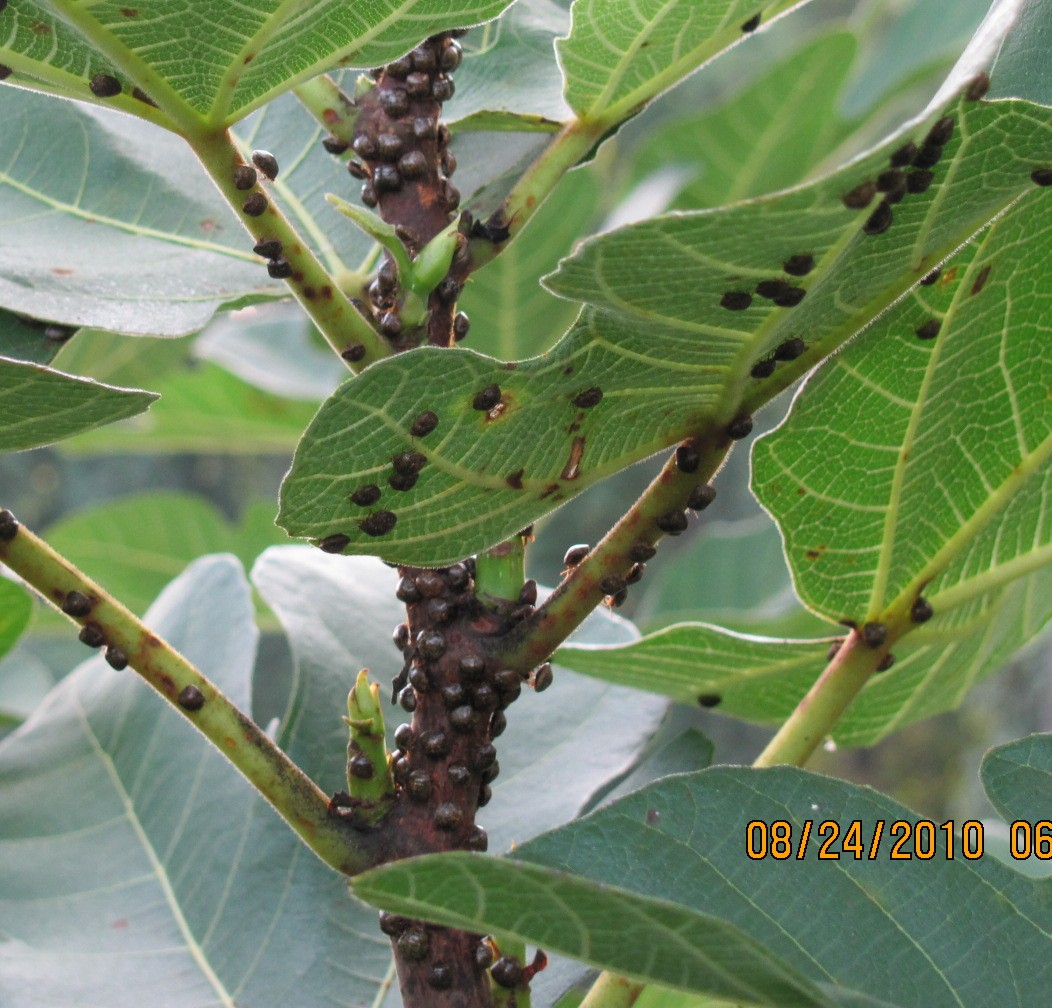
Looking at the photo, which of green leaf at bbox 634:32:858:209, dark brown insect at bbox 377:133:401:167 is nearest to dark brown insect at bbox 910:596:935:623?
dark brown insect at bbox 377:133:401:167

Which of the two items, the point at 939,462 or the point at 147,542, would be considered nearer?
the point at 939,462

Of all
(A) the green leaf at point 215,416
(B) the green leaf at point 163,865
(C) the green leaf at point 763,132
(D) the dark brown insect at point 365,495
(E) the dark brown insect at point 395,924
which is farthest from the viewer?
(A) the green leaf at point 215,416

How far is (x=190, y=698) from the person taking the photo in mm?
716

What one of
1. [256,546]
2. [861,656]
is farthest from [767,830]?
[256,546]

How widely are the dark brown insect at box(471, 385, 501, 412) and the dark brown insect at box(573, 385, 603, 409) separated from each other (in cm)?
5

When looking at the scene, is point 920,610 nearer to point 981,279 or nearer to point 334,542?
point 981,279

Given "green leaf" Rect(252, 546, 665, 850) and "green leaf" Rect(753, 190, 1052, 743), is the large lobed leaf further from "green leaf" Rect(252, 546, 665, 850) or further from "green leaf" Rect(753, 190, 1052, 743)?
"green leaf" Rect(252, 546, 665, 850)

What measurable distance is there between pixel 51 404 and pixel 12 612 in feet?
1.43

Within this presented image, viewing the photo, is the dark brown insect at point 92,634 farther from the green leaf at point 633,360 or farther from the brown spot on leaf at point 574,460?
the brown spot on leaf at point 574,460

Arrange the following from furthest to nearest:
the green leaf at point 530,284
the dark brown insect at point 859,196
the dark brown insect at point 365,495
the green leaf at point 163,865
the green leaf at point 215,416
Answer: the green leaf at point 215,416 < the green leaf at point 530,284 < the green leaf at point 163,865 < the dark brown insect at point 365,495 < the dark brown insect at point 859,196

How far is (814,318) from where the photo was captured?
0.70 m

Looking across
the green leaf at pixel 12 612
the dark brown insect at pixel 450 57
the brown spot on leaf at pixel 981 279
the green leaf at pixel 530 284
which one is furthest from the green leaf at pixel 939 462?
the green leaf at pixel 530 284

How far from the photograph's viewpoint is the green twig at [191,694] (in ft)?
2.35

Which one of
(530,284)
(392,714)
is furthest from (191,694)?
(530,284)
